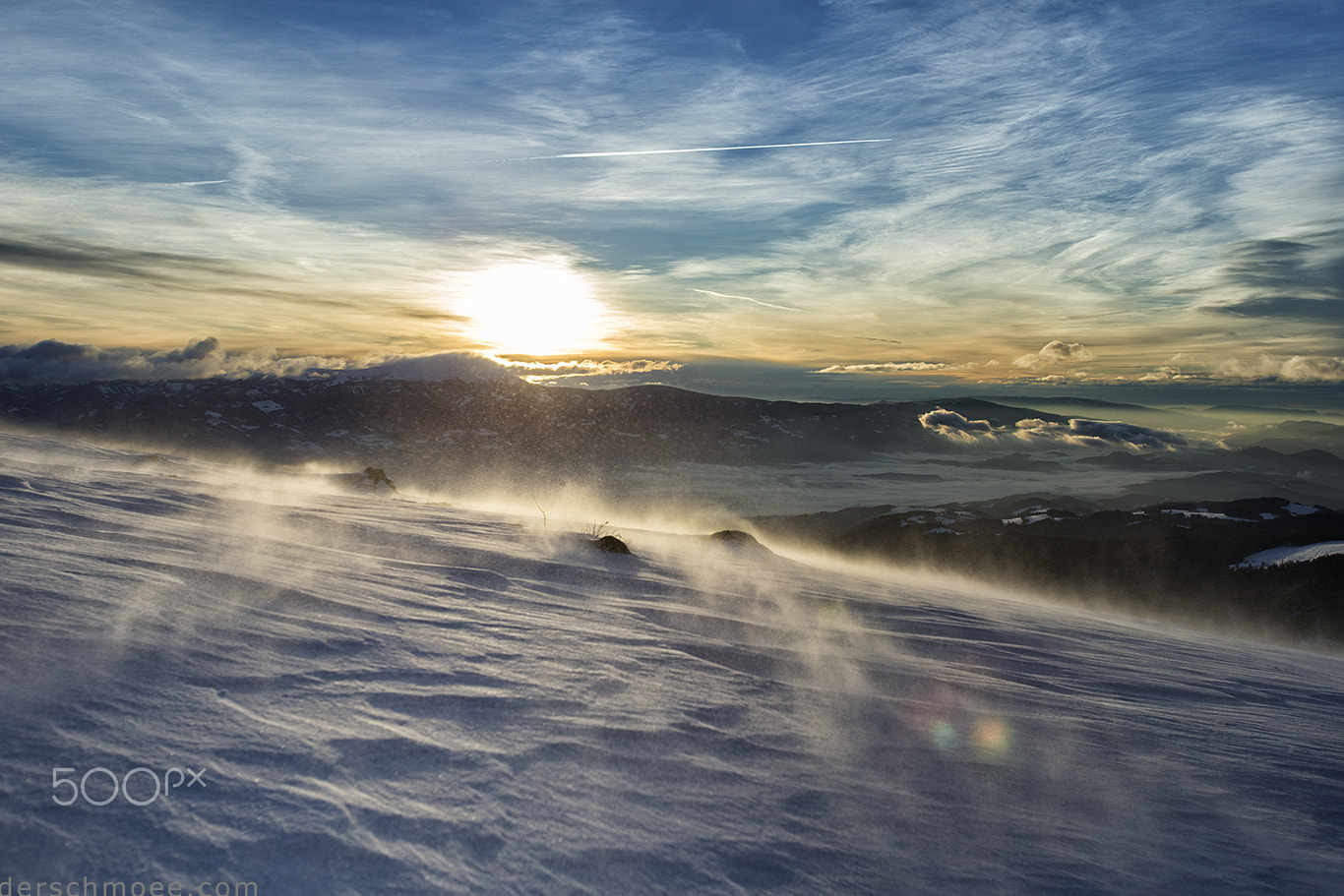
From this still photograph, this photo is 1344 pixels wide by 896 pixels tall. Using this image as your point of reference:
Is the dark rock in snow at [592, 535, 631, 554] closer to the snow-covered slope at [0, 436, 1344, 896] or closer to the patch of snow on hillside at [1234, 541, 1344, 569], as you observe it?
the snow-covered slope at [0, 436, 1344, 896]

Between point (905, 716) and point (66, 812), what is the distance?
10.8 feet

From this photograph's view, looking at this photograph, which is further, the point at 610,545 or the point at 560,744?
the point at 610,545

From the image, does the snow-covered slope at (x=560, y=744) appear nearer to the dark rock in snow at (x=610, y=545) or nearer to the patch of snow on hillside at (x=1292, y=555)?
the dark rock in snow at (x=610, y=545)

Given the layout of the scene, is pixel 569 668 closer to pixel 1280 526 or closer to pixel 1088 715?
pixel 1088 715

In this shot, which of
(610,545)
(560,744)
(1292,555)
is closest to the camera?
(560,744)

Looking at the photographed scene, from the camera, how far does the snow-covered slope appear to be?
6.07 ft

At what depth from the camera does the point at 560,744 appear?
8.25 ft

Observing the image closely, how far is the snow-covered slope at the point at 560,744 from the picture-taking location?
185 cm

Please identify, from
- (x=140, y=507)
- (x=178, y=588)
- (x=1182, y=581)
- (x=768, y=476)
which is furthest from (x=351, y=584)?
(x=768, y=476)

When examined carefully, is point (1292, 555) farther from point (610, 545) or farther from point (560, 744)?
point (560, 744)

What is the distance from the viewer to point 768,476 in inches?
7018

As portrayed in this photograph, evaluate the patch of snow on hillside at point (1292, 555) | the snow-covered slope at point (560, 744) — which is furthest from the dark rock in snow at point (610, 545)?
the patch of snow on hillside at point (1292, 555)

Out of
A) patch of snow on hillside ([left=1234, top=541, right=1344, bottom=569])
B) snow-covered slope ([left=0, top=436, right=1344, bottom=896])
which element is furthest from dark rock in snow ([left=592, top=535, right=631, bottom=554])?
patch of snow on hillside ([left=1234, top=541, right=1344, bottom=569])

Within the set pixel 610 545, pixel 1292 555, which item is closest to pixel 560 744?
pixel 610 545
